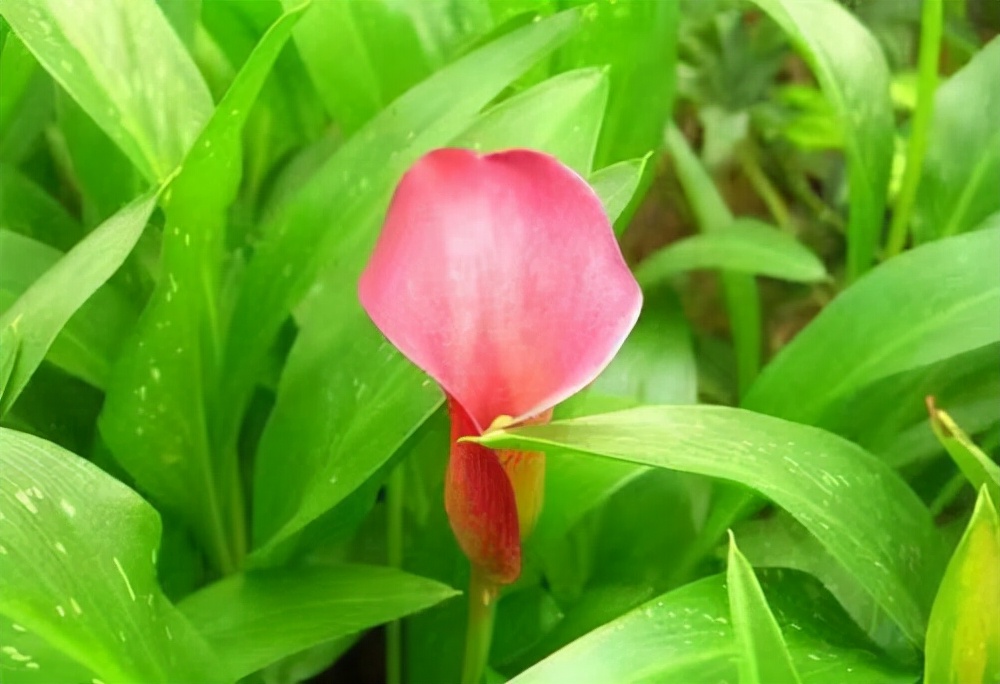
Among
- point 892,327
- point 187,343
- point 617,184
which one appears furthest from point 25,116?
point 892,327

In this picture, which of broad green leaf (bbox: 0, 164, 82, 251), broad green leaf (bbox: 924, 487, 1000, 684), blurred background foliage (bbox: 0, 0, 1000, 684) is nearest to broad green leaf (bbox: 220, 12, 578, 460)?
blurred background foliage (bbox: 0, 0, 1000, 684)

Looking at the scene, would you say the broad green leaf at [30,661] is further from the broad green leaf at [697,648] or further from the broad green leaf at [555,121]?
the broad green leaf at [555,121]

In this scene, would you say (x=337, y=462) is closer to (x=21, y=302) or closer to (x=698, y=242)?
(x=21, y=302)

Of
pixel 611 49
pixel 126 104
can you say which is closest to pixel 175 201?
pixel 126 104

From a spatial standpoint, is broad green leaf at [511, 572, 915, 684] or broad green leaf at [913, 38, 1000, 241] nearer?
broad green leaf at [511, 572, 915, 684]

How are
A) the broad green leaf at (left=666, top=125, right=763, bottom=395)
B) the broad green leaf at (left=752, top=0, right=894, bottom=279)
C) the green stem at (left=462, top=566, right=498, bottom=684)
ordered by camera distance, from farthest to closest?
the broad green leaf at (left=666, top=125, right=763, bottom=395) → the broad green leaf at (left=752, top=0, right=894, bottom=279) → the green stem at (left=462, top=566, right=498, bottom=684)

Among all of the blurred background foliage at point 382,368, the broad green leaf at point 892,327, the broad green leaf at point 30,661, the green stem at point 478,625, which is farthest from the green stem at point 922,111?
the broad green leaf at point 30,661

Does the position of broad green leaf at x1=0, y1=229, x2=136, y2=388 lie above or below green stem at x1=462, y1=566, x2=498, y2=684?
above

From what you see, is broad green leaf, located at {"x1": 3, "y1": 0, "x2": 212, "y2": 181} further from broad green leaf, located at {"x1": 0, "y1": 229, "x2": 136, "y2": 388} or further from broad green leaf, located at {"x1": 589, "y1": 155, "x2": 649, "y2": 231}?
broad green leaf, located at {"x1": 589, "y1": 155, "x2": 649, "y2": 231}
